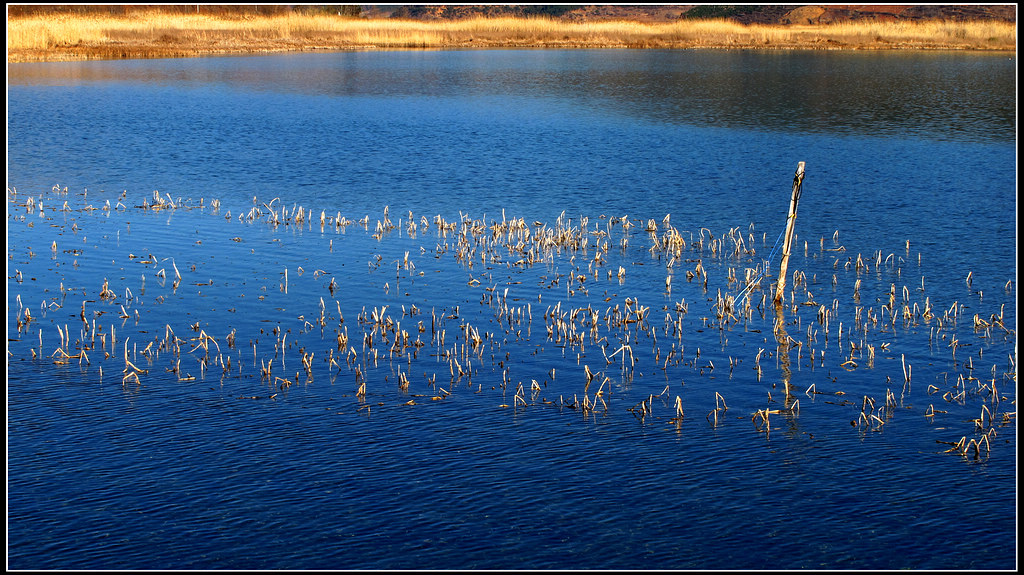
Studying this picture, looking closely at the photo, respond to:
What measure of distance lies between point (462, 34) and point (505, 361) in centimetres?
7500

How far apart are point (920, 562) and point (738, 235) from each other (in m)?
13.5

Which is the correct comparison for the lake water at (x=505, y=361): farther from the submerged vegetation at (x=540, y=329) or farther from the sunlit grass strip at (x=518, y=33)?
the sunlit grass strip at (x=518, y=33)

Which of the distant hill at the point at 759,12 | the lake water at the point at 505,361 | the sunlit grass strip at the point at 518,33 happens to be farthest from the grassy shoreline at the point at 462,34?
the lake water at the point at 505,361

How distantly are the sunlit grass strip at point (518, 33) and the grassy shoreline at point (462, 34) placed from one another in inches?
3.1

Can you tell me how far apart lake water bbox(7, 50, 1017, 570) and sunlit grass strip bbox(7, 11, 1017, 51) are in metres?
48.5

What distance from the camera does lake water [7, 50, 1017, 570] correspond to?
9875mm

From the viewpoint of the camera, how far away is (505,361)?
14469 millimetres

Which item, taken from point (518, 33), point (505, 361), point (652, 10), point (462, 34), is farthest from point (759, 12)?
point (505, 361)

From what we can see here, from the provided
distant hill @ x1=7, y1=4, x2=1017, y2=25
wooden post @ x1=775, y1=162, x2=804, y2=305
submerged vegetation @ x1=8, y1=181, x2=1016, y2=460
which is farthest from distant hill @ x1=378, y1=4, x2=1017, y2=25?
wooden post @ x1=775, y1=162, x2=804, y2=305

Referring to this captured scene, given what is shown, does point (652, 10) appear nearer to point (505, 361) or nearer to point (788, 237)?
point (788, 237)

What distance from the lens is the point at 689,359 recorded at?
47.7 ft

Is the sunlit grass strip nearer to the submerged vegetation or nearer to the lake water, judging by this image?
the lake water

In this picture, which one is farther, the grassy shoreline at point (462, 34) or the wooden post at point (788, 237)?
the grassy shoreline at point (462, 34)

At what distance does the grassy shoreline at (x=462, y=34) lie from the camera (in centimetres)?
7519
